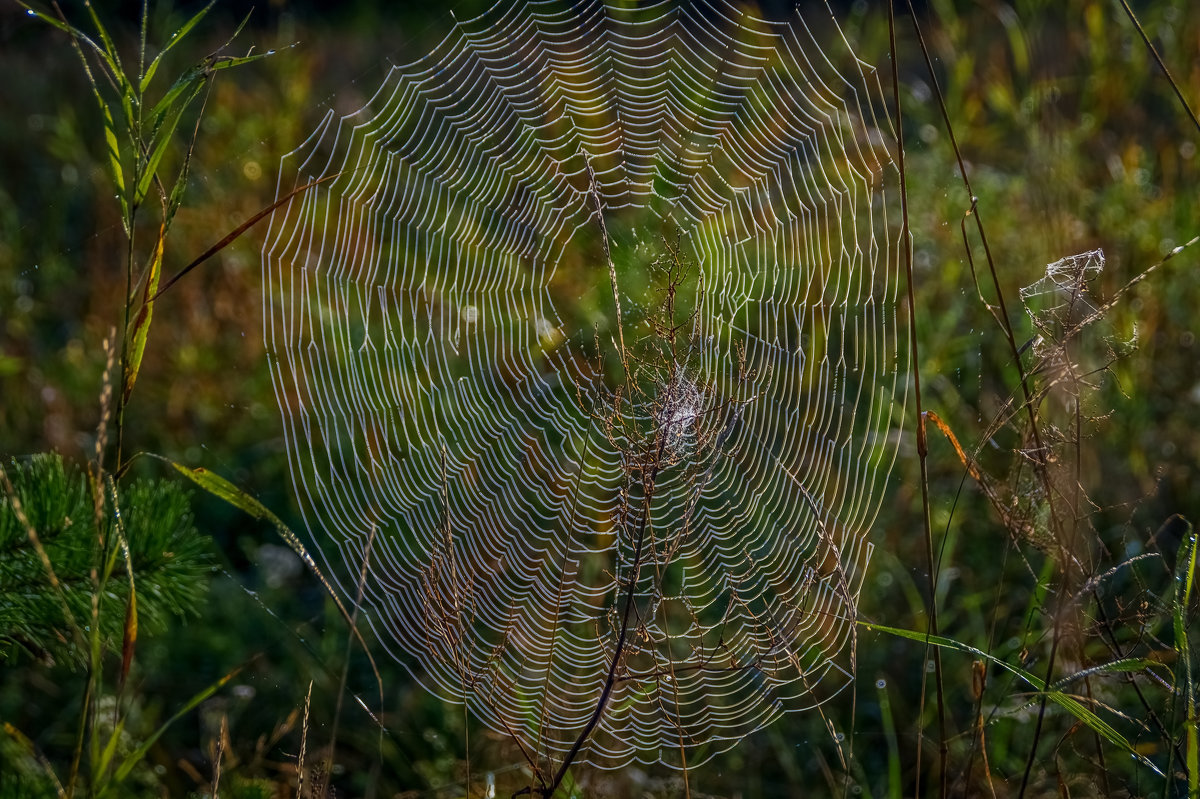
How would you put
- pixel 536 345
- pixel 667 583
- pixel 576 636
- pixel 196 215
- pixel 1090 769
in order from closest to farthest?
pixel 1090 769 → pixel 576 636 → pixel 667 583 → pixel 536 345 → pixel 196 215

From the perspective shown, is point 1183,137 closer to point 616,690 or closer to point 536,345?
point 536,345

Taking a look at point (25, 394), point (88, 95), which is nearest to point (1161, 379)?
point (25, 394)

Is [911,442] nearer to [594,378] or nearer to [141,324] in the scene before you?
[594,378]

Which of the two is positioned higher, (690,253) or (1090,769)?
(690,253)

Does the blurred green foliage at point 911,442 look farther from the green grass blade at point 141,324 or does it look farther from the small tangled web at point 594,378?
the green grass blade at point 141,324

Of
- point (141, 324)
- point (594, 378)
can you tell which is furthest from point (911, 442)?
point (141, 324)

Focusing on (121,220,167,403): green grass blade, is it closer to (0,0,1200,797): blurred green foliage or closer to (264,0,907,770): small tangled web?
(0,0,1200,797): blurred green foliage

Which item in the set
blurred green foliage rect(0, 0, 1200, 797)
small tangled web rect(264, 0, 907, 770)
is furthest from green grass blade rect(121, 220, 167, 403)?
small tangled web rect(264, 0, 907, 770)
